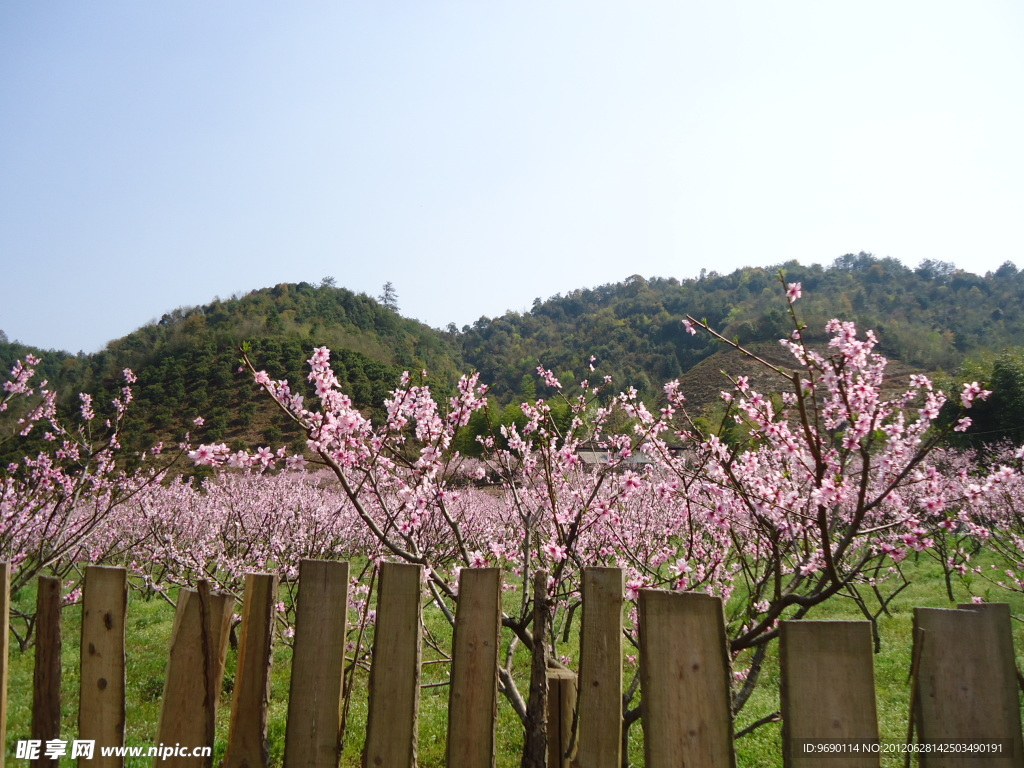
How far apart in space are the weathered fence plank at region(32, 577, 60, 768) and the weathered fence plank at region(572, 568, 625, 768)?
1521 millimetres

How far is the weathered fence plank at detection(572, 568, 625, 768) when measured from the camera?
4.93ft

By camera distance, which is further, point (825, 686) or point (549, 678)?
point (549, 678)

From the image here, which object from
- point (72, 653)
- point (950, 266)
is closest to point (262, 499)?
point (72, 653)

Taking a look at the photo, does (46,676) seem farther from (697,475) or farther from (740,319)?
(740,319)

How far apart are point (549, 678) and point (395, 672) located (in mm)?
483

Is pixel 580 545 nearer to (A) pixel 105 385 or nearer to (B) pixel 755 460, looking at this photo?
(B) pixel 755 460

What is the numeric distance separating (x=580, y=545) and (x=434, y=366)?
5628cm

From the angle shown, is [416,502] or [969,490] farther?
[416,502]

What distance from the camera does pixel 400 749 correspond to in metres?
1.59

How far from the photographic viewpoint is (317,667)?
1.66 metres

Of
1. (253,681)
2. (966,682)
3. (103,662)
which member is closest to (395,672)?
(253,681)

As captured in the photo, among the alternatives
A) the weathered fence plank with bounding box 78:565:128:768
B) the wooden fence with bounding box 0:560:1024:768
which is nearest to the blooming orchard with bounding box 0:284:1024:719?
the wooden fence with bounding box 0:560:1024:768

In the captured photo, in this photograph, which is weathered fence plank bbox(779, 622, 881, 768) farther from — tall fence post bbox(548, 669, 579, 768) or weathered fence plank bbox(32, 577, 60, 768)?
weathered fence plank bbox(32, 577, 60, 768)

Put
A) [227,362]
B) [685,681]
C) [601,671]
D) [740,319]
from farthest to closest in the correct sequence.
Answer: [740,319] → [227,362] → [601,671] → [685,681]
